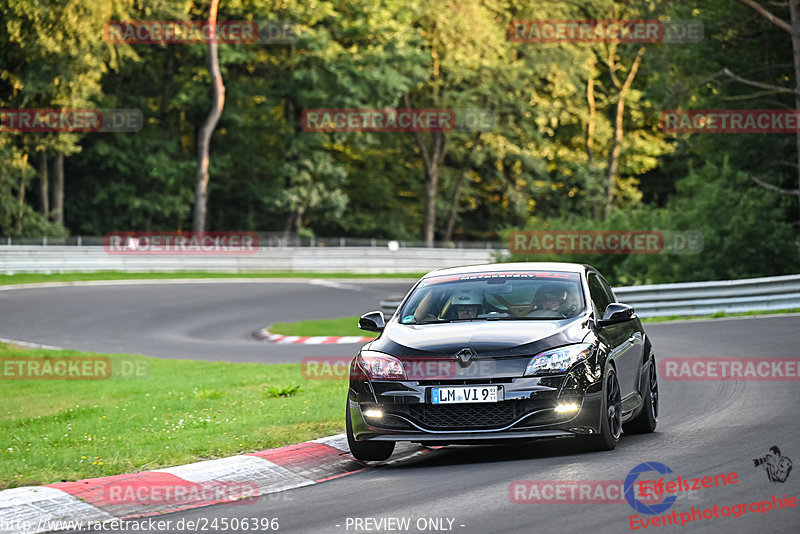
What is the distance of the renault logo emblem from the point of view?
8.59 m

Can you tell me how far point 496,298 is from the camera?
998 cm

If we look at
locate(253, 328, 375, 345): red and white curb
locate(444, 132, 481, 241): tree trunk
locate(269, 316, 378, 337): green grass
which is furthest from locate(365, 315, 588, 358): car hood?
locate(444, 132, 481, 241): tree trunk

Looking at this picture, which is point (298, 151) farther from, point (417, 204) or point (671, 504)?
point (671, 504)

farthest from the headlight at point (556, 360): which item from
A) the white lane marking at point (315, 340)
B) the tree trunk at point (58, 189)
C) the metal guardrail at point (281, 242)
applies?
the tree trunk at point (58, 189)

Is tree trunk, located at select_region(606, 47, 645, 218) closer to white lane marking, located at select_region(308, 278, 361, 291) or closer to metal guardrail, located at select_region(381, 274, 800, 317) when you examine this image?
white lane marking, located at select_region(308, 278, 361, 291)

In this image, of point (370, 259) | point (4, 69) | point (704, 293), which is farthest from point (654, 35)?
point (4, 69)

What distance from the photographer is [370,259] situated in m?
52.4

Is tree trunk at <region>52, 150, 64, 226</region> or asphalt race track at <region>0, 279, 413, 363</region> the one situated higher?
tree trunk at <region>52, 150, 64, 226</region>

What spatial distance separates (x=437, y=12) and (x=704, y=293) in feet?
125

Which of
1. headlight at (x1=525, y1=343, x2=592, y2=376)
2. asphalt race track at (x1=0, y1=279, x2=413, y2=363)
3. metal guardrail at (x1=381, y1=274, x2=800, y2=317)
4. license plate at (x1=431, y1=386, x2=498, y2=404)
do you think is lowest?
asphalt race track at (x1=0, y1=279, x2=413, y2=363)

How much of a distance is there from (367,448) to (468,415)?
3.20ft

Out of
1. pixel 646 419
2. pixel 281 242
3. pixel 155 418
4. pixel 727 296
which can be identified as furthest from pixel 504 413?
pixel 281 242

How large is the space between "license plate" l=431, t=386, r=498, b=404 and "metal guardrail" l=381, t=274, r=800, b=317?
53.9 feet

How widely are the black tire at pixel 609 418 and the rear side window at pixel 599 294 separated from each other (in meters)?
0.89
